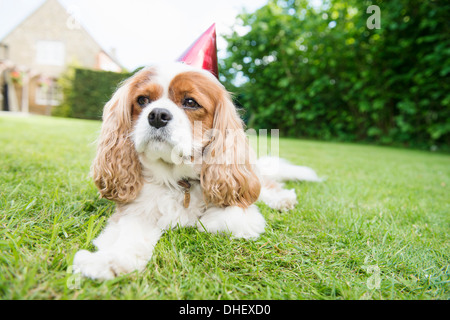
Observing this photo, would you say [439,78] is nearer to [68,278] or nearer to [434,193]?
[434,193]

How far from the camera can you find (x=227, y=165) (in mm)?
1807

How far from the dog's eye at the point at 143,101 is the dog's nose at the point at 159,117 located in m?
0.26

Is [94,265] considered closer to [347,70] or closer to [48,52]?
[347,70]

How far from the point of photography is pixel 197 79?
1770 millimetres

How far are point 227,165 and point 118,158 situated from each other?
724 millimetres

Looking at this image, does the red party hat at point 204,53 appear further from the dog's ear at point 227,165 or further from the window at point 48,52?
the window at point 48,52

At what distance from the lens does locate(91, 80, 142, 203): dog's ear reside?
5.81ft

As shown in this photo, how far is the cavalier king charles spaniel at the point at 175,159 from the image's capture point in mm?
1630

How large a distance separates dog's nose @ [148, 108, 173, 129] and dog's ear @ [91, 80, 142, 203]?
333mm

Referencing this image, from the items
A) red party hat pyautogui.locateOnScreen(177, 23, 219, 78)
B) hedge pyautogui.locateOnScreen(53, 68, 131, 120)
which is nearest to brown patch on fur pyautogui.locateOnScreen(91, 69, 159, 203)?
red party hat pyautogui.locateOnScreen(177, 23, 219, 78)

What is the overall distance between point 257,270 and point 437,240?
1314 mm

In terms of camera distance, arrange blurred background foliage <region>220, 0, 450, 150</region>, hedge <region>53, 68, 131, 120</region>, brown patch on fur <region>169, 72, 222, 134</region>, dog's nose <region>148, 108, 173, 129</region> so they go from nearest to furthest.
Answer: dog's nose <region>148, 108, 173, 129</region>
brown patch on fur <region>169, 72, 222, 134</region>
blurred background foliage <region>220, 0, 450, 150</region>
hedge <region>53, 68, 131, 120</region>

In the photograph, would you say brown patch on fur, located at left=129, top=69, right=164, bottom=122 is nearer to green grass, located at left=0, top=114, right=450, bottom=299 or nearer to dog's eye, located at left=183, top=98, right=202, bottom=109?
dog's eye, located at left=183, top=98, right=202, bottom=109

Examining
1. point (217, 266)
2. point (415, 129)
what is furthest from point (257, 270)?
point (415, 129)
